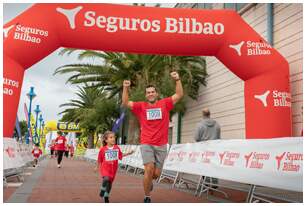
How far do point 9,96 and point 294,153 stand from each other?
680 cm

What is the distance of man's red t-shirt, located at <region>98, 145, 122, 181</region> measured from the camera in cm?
667

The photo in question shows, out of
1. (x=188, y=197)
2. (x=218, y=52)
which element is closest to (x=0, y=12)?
(x=188, y=197)

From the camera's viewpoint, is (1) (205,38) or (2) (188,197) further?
(1) (205,38)

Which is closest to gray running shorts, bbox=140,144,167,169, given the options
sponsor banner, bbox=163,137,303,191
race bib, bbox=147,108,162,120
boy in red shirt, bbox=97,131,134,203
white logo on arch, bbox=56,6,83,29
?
race bib, bbox=147,108,162,120

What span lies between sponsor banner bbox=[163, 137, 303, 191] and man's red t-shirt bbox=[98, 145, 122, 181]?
1.79m

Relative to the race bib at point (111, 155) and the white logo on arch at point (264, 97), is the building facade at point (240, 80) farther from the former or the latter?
the race bib at point (111, 155)

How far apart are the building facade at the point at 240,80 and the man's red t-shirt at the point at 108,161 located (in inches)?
277

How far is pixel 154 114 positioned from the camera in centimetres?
641

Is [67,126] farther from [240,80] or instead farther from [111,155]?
[111,155]

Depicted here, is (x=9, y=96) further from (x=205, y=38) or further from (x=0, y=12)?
(x=205, y=38)

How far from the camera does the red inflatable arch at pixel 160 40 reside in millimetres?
10172

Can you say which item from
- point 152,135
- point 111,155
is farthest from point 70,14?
point 152,135

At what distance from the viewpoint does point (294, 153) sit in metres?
5.40

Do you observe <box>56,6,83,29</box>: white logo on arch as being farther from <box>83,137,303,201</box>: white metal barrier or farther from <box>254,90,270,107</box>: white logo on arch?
<box>254,90,270,107</box>: white logo on arch
